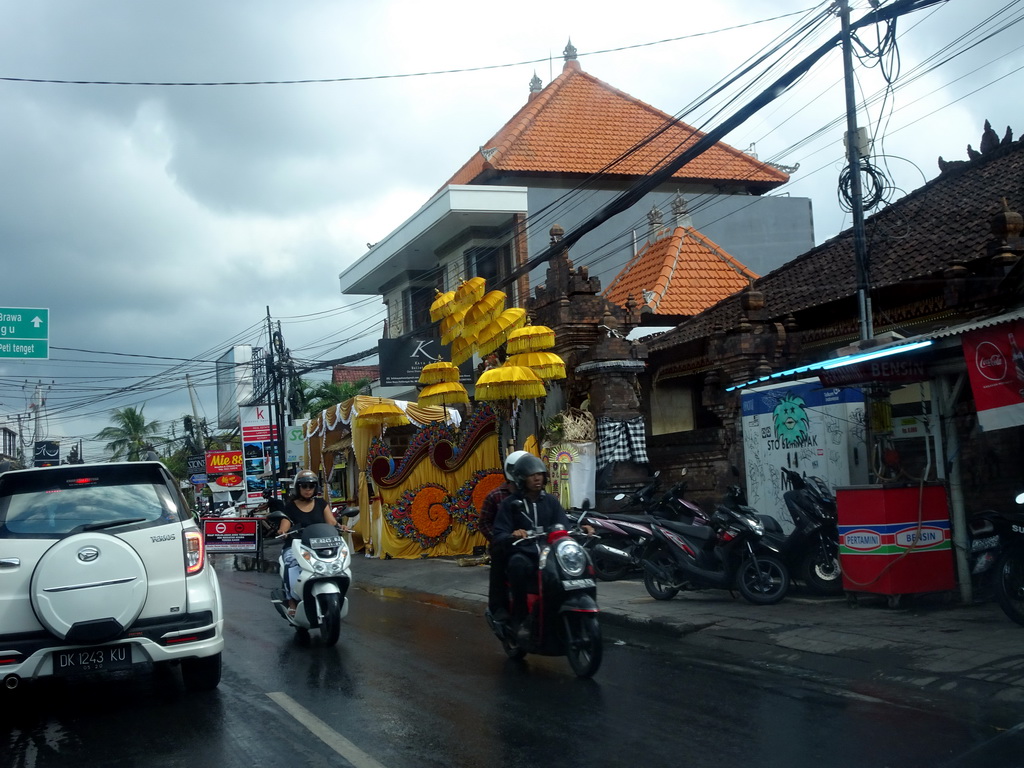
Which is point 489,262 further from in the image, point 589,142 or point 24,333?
point 24,333

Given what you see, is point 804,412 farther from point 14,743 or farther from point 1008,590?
point 14,743

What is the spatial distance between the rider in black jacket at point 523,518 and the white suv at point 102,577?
217 cm

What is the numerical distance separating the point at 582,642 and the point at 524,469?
1415 millimetres

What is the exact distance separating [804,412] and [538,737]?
23.2ft

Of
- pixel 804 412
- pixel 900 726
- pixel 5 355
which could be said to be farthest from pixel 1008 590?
pixel 5 355

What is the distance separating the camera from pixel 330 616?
8.69 m

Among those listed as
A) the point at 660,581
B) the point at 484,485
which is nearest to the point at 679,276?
the point at 484,485

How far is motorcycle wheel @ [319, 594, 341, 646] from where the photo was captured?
28.6ft

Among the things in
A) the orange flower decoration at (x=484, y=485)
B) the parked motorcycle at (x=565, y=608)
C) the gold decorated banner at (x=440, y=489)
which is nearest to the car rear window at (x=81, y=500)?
the parked motorcycle at (x=565, y=608)

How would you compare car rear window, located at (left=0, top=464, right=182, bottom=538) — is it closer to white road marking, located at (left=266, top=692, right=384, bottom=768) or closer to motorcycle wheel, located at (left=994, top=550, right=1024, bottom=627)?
white road marking, located at (left=266, top=692, right=384, bottom=768)

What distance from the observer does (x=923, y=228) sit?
1495cm

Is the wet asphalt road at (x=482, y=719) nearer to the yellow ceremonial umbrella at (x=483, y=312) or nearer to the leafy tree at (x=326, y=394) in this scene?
the yellow ceremonial umbrella at (x=483, y=312)

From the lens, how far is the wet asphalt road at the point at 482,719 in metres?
5.06

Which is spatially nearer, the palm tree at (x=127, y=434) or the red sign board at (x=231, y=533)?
the red sign board at (x=231, y=533)
